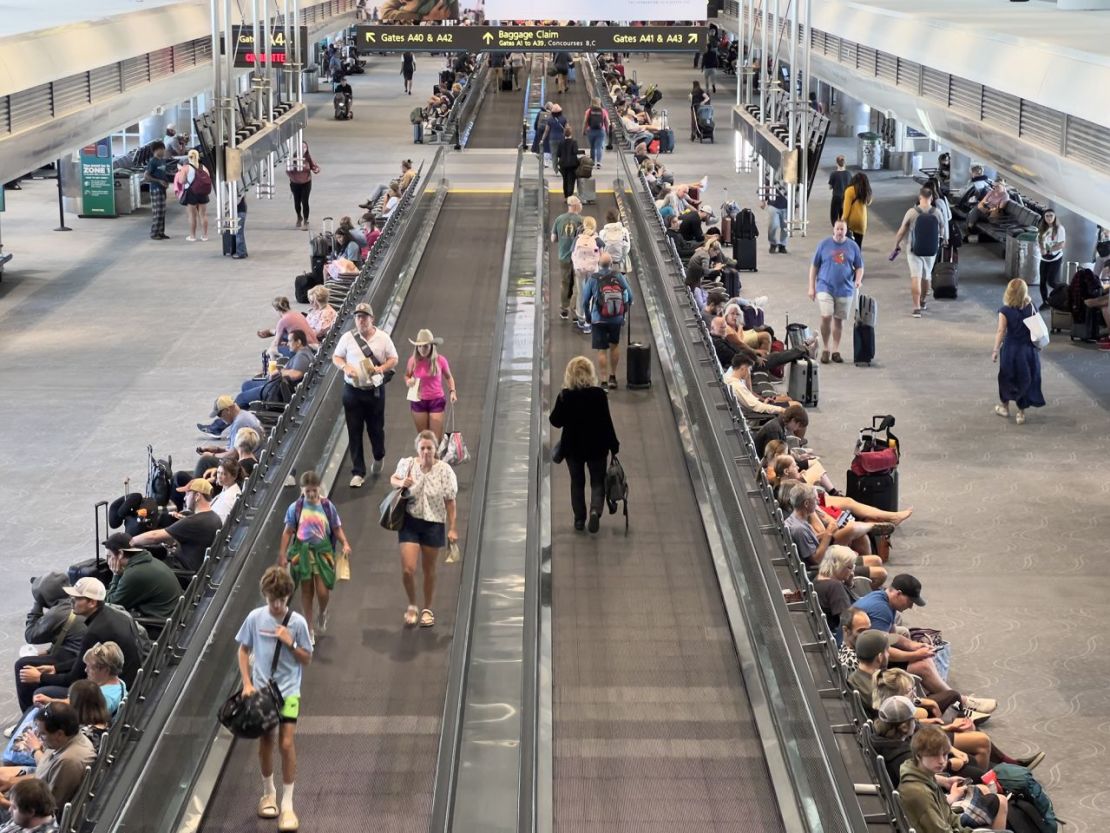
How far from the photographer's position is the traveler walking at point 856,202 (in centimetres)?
2512

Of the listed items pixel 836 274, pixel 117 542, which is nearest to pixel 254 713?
pixel 117 542

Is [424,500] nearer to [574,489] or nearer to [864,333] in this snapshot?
[574,489]

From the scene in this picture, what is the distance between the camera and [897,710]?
29.5 feet

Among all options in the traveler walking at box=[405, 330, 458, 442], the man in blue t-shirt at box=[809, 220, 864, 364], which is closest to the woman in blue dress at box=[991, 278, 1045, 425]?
the man in blue t-shirt at box=[809, 220, 864, 364]

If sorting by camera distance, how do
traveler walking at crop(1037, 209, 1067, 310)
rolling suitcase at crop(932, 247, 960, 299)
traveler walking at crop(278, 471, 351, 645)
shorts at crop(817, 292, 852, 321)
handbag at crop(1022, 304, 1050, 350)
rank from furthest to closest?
rolling suitcase at crop(932, 247, 960, 299) → traveler walking at crop(1037, 209, 1067, 310) → shorts at crop(817, 292, 852, 321) → handbag at crop(1022, 304, 1050, 350) → traveler walking at crop(278, 471, 351, 645)

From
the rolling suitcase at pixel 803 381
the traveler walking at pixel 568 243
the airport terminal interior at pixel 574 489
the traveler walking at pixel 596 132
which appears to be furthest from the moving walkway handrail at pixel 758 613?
the traveler walking at pixel 596 132

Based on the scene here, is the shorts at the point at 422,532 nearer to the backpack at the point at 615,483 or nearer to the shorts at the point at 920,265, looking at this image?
the backpack at the point at 615,483

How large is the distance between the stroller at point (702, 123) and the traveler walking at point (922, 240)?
2183cm

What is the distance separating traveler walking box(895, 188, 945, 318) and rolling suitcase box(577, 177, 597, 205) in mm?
6797

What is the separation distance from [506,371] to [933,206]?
9764 millimetres

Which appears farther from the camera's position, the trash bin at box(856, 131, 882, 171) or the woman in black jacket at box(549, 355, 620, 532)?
the trash bin at box(856, 131, 882, 171)

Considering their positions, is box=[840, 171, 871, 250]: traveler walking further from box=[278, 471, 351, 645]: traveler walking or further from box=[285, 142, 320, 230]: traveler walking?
box=[278, 471, 351, 645]: traveler walking

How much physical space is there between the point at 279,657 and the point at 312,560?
1660 mm

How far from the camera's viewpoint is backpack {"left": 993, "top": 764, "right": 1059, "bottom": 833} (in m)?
9.01
